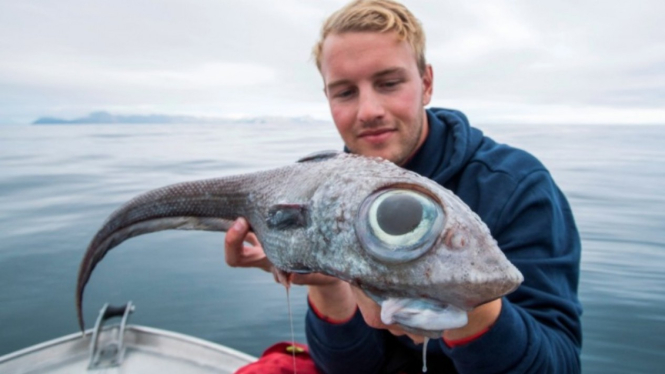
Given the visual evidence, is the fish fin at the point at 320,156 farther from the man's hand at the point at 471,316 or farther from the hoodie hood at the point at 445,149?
the hoodie hood at the point at 445,149

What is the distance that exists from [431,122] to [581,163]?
25.1m

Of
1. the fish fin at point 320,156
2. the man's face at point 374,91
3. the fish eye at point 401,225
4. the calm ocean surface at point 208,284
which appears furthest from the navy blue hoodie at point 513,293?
the calm ocean surface at point 208,284

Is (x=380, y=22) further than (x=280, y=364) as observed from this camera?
No

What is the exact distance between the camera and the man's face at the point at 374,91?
3057 mm

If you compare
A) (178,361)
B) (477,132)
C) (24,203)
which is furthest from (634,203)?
(24,203)

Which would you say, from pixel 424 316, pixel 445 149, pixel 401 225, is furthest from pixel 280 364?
pixel 401 225

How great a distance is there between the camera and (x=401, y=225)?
4.47 feet

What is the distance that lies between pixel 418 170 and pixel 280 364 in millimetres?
1789

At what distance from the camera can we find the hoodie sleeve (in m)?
2.02

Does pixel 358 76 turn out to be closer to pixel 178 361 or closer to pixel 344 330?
pixel 344 330

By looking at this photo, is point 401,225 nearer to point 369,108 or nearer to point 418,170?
point 369,108

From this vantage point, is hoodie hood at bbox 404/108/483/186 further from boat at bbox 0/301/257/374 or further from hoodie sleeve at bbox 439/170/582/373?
boat at bbox 0/301/257/374

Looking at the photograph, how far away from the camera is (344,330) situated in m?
3.06

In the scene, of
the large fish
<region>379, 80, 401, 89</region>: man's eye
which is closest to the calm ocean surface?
<region>379, 80, 401, 89</region>: man's eye
